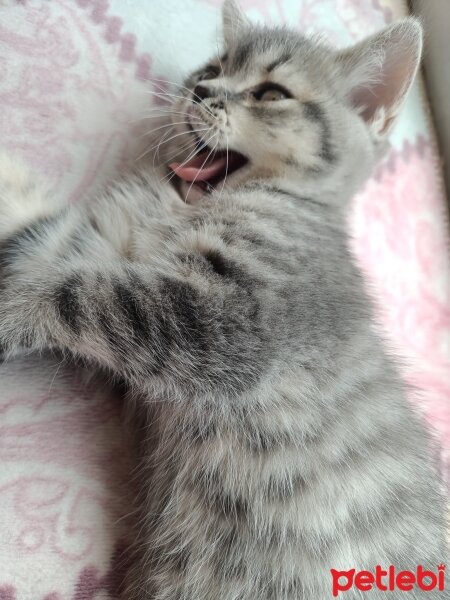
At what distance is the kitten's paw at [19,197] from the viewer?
912 mm

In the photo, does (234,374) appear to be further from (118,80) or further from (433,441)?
(118,80)

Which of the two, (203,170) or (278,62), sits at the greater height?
(278,62)

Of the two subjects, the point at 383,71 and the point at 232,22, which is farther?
the point at 232,22

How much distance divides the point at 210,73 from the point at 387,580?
0.98 m

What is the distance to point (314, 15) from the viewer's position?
1409mm

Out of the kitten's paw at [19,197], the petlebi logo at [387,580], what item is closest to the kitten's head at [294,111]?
the kitten's paw at [19,197]

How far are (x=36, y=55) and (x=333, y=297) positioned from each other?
727mm

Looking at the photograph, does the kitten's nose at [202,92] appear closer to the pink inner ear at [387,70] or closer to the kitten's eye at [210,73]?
the kitten's eye at [210,73]

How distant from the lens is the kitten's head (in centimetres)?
95

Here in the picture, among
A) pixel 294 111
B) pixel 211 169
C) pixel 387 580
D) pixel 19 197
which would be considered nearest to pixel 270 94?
pixel 294 111

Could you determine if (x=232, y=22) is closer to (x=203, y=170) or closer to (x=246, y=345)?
(x=203, y=170)

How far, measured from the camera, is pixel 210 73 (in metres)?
1.11

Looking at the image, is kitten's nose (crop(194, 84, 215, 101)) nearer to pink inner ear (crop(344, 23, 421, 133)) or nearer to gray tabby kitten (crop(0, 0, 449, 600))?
gray tabby kitten (crop(0, 0, 449, 600))

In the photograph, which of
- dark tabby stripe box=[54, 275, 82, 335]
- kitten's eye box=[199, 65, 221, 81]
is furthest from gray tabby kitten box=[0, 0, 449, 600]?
kitten's eye box=[199, 65, 221, 81]
